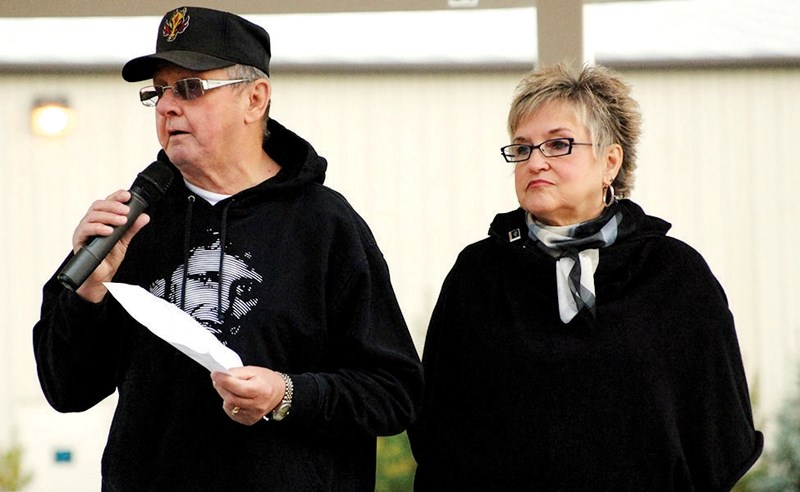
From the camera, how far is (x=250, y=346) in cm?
210

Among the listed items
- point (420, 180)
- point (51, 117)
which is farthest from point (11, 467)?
point (420, 180)

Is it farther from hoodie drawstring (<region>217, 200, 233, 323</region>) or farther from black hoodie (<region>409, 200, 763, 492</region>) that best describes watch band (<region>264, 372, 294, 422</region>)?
black hoodie (<region>409, 200, 763, 492</region>)

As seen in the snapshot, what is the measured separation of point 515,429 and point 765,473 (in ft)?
6.84

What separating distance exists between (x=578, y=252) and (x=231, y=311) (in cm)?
80

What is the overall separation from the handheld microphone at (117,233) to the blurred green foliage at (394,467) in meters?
2.07

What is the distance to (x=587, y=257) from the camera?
2.48 metres

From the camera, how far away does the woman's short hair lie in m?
2.53

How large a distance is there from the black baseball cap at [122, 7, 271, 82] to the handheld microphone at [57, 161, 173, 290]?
0.19m

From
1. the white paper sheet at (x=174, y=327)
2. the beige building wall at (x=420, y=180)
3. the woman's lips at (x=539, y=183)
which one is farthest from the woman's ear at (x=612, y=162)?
the beige building wall at (x=420, y=180)

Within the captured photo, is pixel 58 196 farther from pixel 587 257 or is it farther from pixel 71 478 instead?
pixel 587 257

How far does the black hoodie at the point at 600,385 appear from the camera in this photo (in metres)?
2.38

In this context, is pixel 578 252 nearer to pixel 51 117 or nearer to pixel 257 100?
pixel 257 100

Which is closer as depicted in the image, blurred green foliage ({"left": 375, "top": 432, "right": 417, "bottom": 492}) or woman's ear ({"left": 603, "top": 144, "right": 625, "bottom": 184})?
woman's ear ({"left": 603, "top": 144, "right": 625, "bottom": 184})

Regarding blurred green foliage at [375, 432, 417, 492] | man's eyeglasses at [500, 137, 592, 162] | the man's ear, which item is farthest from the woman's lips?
blurred green foliage at [375, 432, 417, 492]
